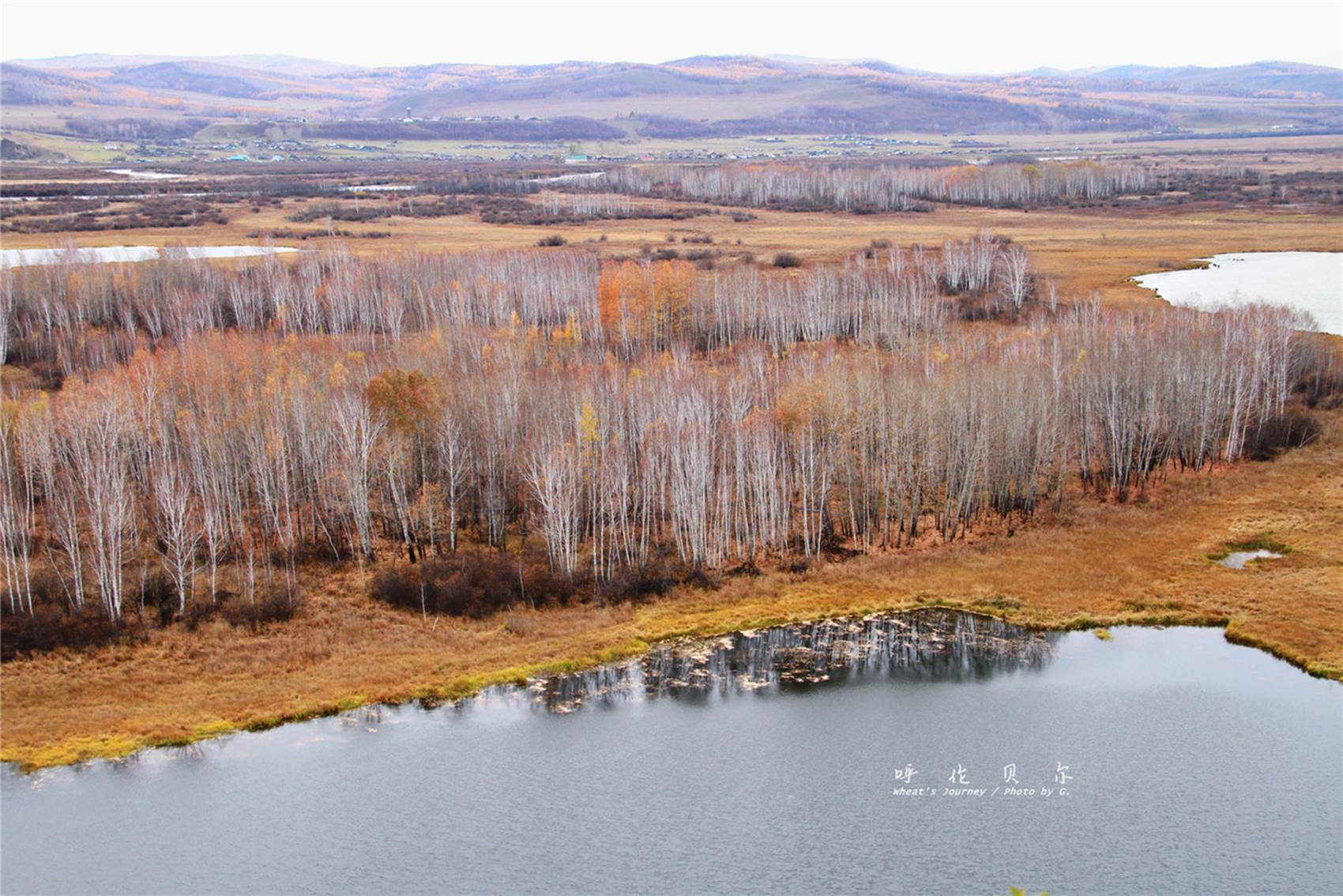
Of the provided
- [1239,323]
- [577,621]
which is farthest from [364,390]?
[1239,323]

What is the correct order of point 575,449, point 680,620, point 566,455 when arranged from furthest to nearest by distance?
point 575,449 → point 566,455 → point 680,620

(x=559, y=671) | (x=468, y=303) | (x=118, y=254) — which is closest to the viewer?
(x=559, y=671)

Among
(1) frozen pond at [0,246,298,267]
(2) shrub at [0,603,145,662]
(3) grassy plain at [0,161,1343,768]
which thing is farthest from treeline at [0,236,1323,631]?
(1) frozen pond at [0,246,298,267]

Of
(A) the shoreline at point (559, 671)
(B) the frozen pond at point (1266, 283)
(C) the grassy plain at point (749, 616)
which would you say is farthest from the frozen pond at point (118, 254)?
(B) the frozen pond at point (1266, 283)

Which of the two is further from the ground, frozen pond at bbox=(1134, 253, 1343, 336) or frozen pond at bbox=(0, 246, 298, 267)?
frozen pond at bbox=(0, 246, 298, 267)

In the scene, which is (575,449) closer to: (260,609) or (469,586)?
(469,586)

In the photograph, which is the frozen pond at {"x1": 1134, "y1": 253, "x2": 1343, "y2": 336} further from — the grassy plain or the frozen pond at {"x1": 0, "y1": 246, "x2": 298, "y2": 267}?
the frozen pond at {"x1": 0, "y1": 246, "x2": 298, "y2": 267}

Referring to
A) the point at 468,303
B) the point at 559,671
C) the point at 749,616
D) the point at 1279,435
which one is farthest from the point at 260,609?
the point at 1279,435
